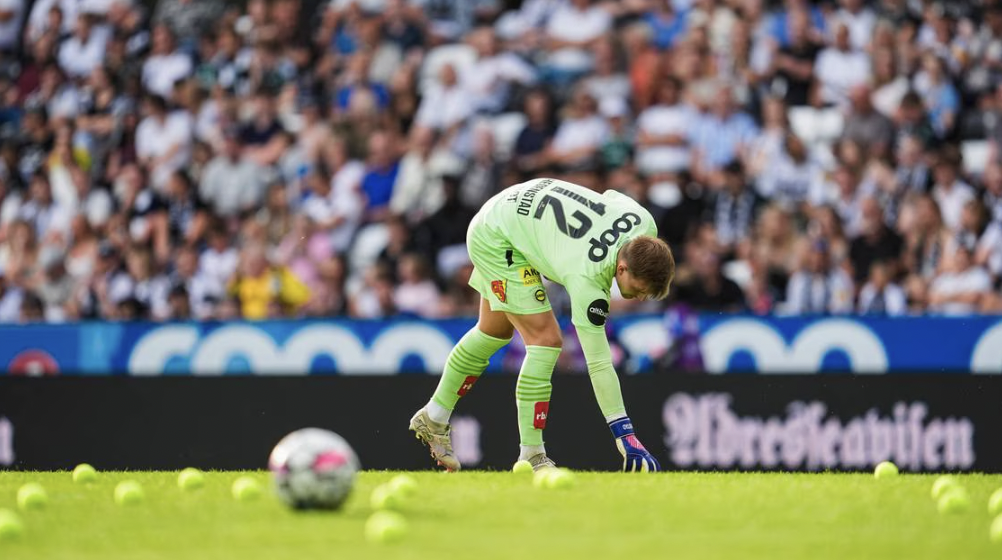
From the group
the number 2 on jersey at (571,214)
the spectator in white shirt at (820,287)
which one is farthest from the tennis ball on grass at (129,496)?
the spectator in white shirt at (820,287)

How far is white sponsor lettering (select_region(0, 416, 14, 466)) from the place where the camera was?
38.2 feet

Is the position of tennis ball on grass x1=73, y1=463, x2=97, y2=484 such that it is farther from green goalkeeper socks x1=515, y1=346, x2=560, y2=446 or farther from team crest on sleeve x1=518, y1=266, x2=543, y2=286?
team crest on sleeve x1=518, y1=266, x2=543, y2=286

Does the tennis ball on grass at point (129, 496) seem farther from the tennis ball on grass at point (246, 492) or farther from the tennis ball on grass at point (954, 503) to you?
the tennis ball on grass at point (954, 503)

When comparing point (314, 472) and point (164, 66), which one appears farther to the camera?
point (164, 66)

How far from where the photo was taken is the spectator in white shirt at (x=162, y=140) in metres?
15.5

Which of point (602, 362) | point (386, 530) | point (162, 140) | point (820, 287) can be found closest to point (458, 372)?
point (602, 362)

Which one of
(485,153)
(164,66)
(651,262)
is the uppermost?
(164,66)

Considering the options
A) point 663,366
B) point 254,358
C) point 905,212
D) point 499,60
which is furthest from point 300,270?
point 905,212

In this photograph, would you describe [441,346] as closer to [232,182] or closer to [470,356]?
[470,356]

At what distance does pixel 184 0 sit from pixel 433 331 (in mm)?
7259

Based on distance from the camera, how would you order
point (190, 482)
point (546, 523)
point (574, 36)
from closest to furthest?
1. point (546, 523)
2. point (190, 482)
3. point (574, 36)

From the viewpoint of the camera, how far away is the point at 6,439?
11.7m

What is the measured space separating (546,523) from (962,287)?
24.4ft

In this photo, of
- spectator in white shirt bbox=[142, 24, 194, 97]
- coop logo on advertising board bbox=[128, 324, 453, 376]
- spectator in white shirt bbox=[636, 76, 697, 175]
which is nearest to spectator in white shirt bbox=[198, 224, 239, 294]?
coop logo on advertising board bbox=[128, 324, 453, 376]
